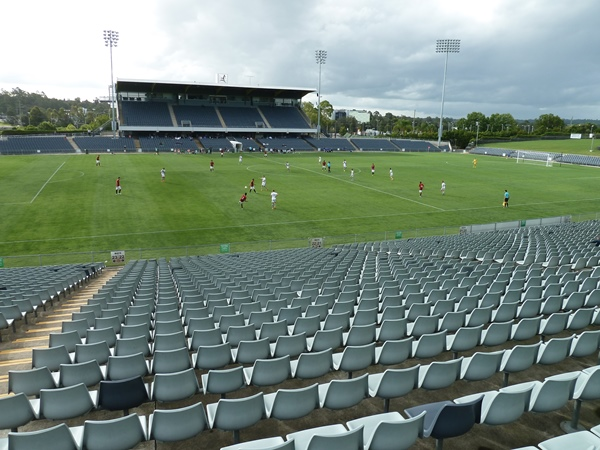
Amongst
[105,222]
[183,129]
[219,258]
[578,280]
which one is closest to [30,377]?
[578,280]

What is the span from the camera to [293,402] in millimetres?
5078

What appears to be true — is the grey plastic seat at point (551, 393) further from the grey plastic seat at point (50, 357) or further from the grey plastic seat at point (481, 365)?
the grey plastic seat at point (50, 357)

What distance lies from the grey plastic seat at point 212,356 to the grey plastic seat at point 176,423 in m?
1.73

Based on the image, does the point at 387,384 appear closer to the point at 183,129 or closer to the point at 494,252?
the point at 494,252

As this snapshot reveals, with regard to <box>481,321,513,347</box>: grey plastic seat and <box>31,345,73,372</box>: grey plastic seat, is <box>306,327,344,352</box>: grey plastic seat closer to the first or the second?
<box>481,321,513,347</box>: grey plastic seat

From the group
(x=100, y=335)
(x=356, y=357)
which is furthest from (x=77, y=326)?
(x=356, y=357)

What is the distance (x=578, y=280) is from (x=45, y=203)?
35724 millimetres

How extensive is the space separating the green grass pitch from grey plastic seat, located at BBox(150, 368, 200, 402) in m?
18.5

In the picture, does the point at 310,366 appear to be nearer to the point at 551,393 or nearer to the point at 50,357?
the point at 551,393

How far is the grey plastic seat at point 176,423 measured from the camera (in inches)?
182

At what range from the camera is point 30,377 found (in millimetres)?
5766

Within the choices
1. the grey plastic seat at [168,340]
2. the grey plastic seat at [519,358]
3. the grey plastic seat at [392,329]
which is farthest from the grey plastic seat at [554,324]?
the grey plastic seat at [168,340]

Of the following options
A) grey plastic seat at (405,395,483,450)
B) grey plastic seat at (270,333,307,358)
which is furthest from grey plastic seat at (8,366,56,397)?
grey plastic seat at (405,395,483,450)

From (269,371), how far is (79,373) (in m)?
2.68
